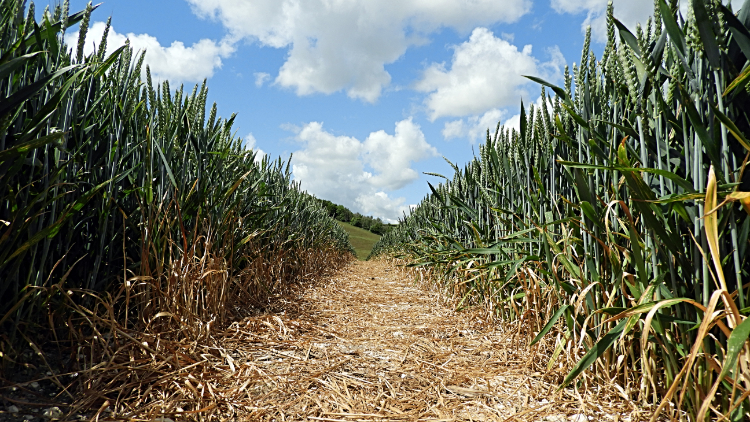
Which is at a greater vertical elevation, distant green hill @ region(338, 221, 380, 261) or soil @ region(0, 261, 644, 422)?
distant green hill @ region(338, 221, 380, 261)

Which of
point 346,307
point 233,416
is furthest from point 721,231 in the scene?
point 346,307

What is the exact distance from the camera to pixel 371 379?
1.56 metres

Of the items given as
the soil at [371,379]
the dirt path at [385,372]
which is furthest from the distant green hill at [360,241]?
the soil at [371,379]

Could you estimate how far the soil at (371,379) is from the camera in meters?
1.24

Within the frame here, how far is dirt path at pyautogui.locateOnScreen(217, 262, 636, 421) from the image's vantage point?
1280 mm

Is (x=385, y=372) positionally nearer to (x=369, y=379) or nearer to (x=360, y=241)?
(x=369, y=379)

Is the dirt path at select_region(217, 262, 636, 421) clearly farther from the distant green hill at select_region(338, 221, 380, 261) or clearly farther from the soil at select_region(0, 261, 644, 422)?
the distant green hill at select_region(338, 221, 380, 261)

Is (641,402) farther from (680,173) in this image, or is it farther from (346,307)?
(346,307)

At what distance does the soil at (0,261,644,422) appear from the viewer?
4.06 ft

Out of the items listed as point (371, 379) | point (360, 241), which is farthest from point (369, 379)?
point (360, 241)

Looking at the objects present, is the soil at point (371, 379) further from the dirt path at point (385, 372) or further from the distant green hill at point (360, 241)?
the distant green hill at point (360, 241)

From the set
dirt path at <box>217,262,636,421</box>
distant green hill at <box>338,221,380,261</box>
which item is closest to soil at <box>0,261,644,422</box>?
dirt path at <box>217,262,636,421</box>

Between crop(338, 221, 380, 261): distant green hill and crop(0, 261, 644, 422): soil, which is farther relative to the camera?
crop(338, 221, 380, 261): distant green hill

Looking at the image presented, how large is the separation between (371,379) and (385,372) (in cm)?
9
